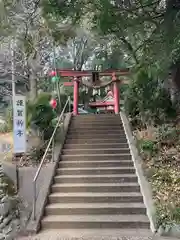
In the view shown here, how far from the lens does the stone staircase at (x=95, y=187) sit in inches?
244

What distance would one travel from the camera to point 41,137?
8.70 meters

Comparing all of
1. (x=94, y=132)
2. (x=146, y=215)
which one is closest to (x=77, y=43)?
(x=94, y=132)

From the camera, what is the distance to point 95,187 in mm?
7223

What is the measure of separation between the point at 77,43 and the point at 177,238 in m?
14.6

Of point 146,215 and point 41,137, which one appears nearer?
point 146,215

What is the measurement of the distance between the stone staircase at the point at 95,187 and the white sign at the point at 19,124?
1.24 meters

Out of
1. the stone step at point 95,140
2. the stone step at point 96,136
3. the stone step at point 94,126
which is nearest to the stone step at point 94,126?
the stone step at point 94,126

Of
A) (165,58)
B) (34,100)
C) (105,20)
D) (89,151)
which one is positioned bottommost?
(89,151)

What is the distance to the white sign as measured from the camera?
268 inches

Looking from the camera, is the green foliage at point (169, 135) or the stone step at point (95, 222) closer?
the stone step at point (95, 222)

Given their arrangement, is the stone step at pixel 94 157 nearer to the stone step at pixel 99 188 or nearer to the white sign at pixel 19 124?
the stone step at pixel 99 188

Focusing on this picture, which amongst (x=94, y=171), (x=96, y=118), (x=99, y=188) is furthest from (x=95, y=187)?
(x=96, y=118)

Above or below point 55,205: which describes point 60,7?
above

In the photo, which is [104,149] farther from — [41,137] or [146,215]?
[146,215]
